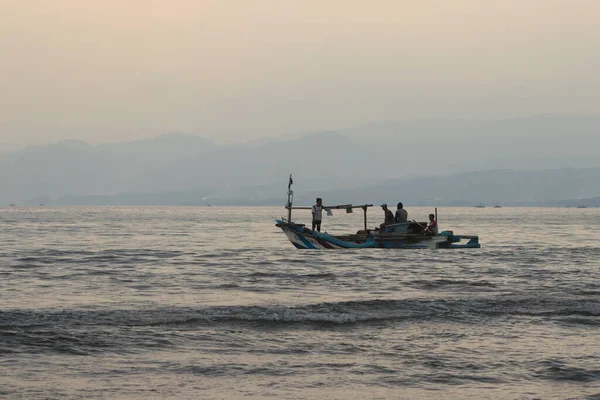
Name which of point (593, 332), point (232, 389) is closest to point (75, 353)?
point (232, 389)

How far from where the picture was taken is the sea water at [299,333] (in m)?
12.7

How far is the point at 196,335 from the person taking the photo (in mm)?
16797

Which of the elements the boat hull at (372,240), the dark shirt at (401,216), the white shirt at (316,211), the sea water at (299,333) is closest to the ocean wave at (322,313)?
the sea water at (299,333)

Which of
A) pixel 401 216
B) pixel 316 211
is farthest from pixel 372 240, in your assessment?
pixel 316 211

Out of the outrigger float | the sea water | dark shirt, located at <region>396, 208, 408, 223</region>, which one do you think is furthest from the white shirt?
the sea water

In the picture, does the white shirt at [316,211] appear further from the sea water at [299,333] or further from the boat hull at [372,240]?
the sea water at [299,333]

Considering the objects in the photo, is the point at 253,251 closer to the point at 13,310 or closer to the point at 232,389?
the point at 13,310

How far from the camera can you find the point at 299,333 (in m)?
17.2

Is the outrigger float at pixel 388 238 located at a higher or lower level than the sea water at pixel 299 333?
higher

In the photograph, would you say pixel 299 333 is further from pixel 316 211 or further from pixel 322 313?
pixel 316 211

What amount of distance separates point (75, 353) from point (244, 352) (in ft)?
10.5

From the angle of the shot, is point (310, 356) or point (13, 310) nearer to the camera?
point (310, 356)

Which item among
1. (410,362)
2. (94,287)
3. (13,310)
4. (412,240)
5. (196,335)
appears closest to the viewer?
(410,362)

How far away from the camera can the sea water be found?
12664mm
